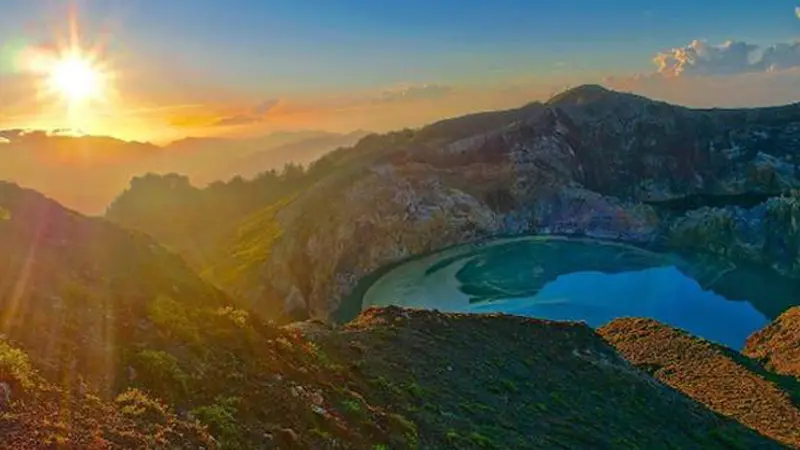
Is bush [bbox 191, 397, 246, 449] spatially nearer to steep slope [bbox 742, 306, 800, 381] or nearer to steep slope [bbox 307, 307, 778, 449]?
steep slope [bbox 307, 307, 778, 449]

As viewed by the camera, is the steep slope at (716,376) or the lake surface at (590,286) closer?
the steep slope at (716,376)

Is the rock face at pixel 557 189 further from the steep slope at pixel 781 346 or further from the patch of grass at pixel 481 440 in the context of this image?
the patch of grass at pixel 481 440

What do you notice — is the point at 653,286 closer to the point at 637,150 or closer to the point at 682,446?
the point at 637,150

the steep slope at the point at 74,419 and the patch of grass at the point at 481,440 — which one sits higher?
the steep slope at the point at 74,419

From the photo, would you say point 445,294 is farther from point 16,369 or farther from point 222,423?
point 16,369

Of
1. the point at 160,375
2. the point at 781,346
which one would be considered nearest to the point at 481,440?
the point at 160,375

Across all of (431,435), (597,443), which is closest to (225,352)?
(431,435)

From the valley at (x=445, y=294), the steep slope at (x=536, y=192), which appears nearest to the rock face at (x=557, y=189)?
the steep slope at (x=536, y=192)
